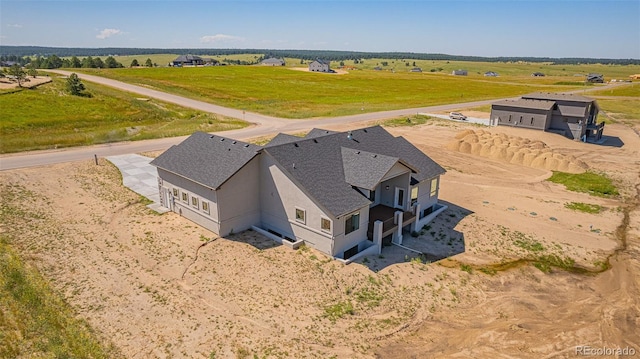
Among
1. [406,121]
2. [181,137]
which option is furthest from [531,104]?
[181,137]

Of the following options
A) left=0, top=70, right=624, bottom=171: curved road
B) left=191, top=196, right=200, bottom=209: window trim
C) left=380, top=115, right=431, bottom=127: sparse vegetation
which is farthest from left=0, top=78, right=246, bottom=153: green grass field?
left=191, top=196, right=200, bottom=209: window trim

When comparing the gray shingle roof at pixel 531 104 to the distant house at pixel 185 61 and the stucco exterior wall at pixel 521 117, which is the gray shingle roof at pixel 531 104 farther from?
the distant house at pixel 185 61

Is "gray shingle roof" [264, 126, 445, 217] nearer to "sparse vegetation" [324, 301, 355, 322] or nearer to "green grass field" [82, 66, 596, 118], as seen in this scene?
"sparse vegetation" [324, 301, 355, 322]

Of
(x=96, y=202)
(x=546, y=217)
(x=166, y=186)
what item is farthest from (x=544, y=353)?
(x=96, y=202)

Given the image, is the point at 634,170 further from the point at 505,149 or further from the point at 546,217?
the point at 546,217

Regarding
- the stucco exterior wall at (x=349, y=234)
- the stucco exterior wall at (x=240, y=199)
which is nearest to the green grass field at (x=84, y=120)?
the stucco exterior wall at (x=240, y=199)

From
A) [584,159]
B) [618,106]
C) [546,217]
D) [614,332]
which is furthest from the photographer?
[618,106]
